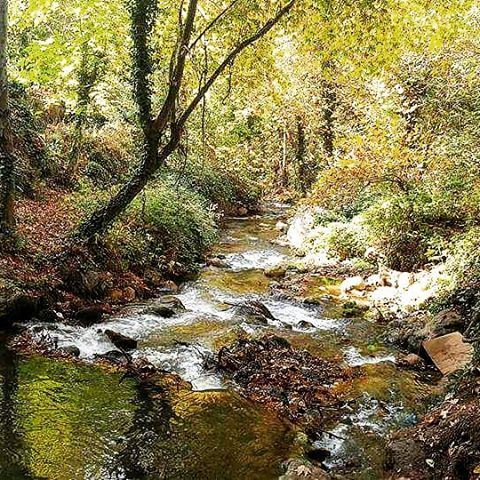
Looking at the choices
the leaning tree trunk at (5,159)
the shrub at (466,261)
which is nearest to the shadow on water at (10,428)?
the leaning tree trunk at (5,159)

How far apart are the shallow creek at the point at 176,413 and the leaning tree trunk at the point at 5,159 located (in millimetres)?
2420

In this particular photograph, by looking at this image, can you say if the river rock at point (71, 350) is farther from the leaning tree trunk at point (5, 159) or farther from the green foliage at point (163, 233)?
the green foliage at point (163, 233)

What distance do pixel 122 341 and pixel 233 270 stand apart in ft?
20.7

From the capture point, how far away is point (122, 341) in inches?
304

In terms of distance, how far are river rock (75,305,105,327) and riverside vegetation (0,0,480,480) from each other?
0.04 metres

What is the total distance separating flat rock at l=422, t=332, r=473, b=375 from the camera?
24.2 ft

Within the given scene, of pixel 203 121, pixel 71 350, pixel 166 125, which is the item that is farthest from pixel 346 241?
pixel 71 350

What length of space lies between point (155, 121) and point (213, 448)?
6406mm

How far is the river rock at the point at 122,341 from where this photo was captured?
25.2ft

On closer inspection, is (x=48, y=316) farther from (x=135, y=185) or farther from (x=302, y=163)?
(x=302, y=163)

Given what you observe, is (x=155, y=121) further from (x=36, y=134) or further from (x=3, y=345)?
(x=36, y=134)

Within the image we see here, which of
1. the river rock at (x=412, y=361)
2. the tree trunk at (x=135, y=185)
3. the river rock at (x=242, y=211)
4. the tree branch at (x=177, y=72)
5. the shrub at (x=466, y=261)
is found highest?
the tree branch at (x=177, y=72)

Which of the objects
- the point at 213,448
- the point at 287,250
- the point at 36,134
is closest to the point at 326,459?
the point at 213,448

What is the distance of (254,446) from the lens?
510 centimetres
